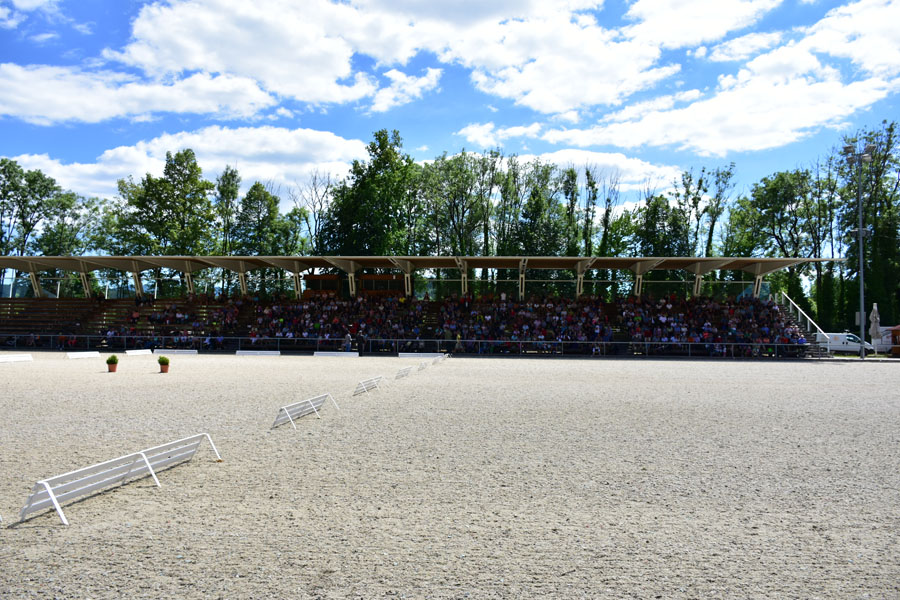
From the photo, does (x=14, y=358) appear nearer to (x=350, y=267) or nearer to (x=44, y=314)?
(x=44, y=314)

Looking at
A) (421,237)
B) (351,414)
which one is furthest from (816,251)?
(351,414)

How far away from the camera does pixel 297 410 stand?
1062 cm

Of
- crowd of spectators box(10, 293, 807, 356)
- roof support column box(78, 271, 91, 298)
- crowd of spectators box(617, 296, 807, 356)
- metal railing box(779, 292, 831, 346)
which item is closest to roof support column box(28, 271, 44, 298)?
roof support column box(78, 271, 91, 298)

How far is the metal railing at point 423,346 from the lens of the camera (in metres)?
31.4

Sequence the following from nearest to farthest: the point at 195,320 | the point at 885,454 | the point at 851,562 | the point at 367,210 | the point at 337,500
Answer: the point at 851,562
the point at 337,500
the point at 885,454
the point at 195,320
the point at 367,210

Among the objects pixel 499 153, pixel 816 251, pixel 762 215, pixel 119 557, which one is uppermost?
pixel 499 153

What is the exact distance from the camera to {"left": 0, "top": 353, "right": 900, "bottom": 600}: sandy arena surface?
169 inches

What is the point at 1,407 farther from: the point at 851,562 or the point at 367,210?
the point at 367,210

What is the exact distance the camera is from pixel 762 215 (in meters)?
52.3

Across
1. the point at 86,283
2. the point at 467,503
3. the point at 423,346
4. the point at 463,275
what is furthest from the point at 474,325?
the point at 467,503

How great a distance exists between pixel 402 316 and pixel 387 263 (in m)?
4.71

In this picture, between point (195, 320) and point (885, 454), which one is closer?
point (885, 454)

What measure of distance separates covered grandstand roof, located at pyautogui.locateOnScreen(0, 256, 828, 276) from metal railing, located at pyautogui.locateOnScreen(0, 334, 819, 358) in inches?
225

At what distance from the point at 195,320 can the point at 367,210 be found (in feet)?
56.4
